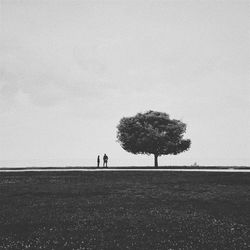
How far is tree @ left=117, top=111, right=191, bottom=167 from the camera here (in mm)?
75750

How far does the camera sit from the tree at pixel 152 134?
75.8 metres

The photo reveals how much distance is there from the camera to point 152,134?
75.4 meters
